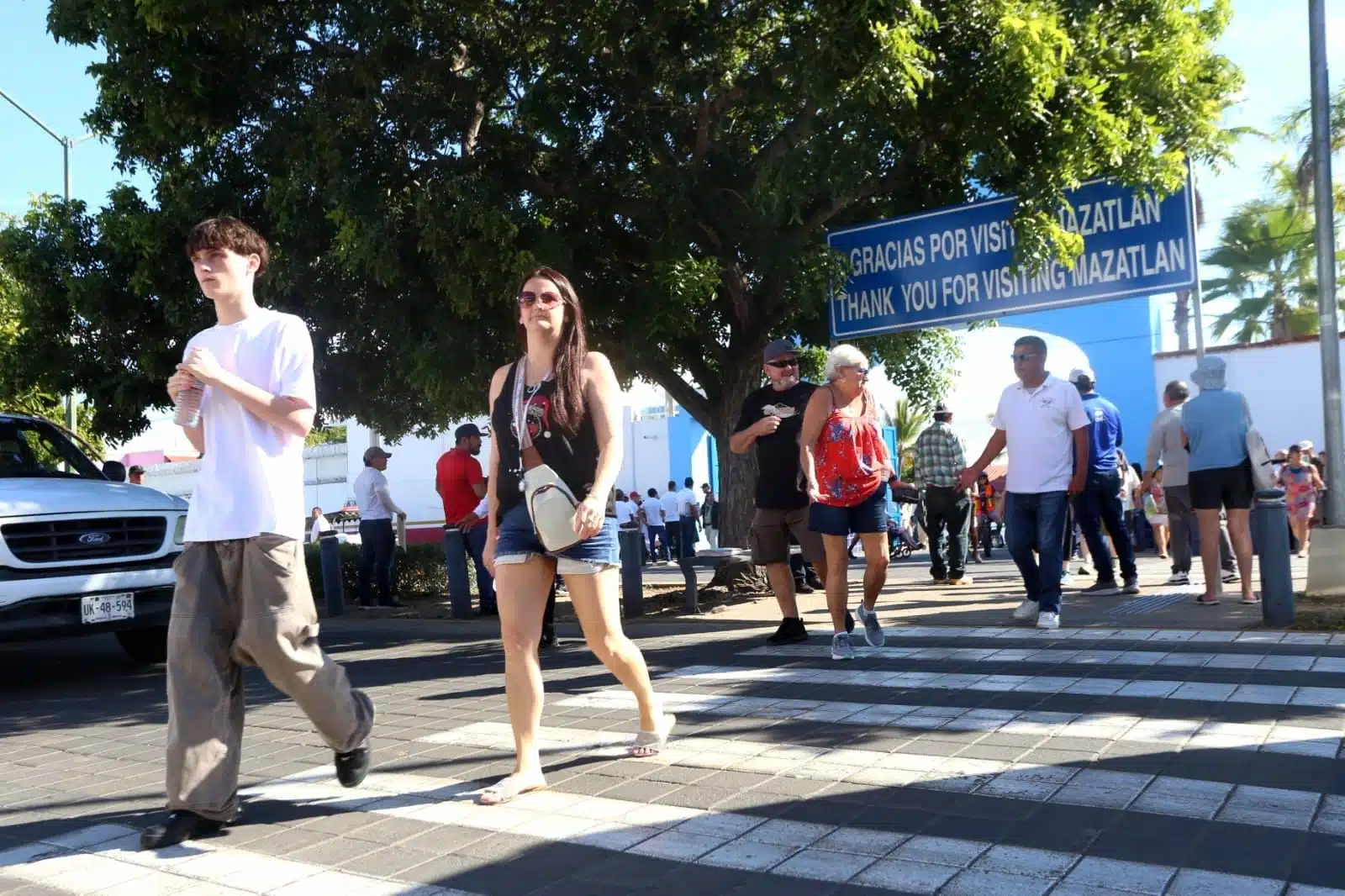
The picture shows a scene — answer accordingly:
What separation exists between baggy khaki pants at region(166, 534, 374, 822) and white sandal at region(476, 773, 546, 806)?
2.11 feet

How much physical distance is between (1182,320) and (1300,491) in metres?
29.1

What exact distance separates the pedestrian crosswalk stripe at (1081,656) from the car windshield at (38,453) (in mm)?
5227

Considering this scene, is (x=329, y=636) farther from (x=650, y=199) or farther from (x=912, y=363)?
(x=912, y=363)

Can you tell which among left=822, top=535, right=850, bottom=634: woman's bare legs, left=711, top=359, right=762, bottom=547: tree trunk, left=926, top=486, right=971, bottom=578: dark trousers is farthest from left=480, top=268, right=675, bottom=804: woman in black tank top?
left=926, top=486, right=971, bottom=578: dark trousers

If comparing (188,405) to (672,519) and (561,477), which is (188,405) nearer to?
(561,477)

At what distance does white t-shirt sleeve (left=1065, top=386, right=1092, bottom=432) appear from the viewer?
320 inches

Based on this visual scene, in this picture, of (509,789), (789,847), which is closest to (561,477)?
(509,789)

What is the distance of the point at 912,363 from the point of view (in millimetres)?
14602

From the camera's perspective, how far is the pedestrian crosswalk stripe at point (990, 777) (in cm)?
383

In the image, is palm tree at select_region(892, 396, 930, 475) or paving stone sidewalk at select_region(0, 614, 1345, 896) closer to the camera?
paving stone sidewalk at select_region(0, 614, 1345, 896)

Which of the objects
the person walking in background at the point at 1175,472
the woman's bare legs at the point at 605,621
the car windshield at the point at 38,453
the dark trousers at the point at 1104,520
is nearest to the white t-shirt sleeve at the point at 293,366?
the woman's bare legs at the point at 605,621

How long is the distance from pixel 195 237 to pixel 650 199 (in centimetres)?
660

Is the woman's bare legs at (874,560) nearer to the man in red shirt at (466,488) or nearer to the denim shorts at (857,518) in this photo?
the denim shorts at (857,518)

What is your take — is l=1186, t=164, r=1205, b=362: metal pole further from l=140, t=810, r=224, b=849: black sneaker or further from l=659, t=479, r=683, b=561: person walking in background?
l=659, t=479, r=683, b=561: person walking in background
